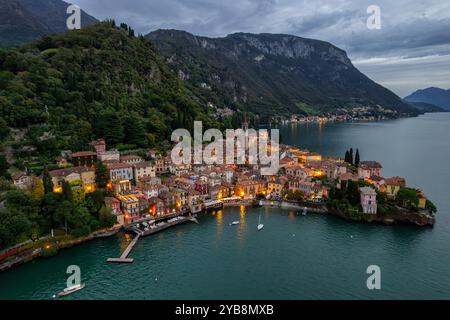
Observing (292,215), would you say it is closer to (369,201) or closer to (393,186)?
(369,201)

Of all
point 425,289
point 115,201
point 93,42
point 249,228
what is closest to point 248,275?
point 249,228

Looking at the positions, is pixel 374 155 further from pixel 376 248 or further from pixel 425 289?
pixel 425 289

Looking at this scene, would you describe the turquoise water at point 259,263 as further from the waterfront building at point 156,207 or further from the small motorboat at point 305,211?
the waterfront building at point 156,207

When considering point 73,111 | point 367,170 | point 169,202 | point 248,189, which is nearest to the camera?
point 169,202

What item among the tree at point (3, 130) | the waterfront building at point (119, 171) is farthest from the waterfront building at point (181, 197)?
the tree at point (3, 130)

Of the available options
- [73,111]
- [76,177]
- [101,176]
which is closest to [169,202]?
[101,176]
